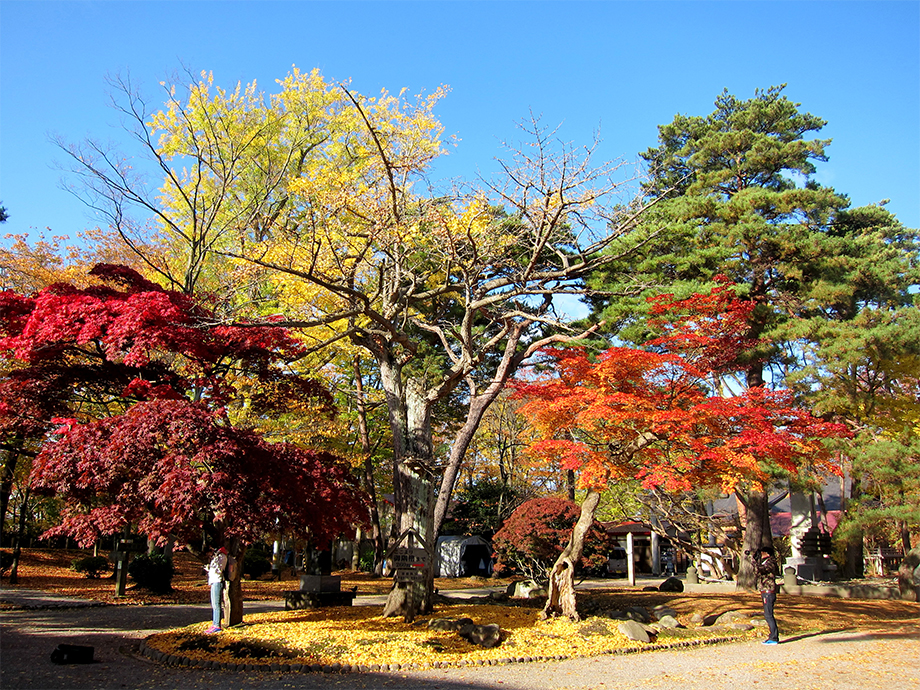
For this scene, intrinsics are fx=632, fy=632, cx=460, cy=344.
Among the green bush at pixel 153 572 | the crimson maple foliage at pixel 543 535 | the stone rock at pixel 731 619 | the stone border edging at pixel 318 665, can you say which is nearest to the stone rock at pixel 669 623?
the stone rock at pixel 731 619

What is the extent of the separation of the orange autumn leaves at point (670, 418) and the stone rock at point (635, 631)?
201cm

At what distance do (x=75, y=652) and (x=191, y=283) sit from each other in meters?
8.76

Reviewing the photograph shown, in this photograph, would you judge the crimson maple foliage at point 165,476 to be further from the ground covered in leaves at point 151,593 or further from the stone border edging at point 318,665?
the ground covered in leaves at point 151,593

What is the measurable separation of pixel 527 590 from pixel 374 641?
25.7 feet

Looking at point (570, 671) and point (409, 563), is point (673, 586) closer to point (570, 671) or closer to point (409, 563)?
point (409, 563)

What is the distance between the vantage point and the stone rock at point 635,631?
29.6 ft

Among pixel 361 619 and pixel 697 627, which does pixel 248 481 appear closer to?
pixel 361 619

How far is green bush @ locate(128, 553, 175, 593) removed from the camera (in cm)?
1438

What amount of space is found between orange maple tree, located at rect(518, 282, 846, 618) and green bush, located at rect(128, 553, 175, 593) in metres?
9.17

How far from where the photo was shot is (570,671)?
7172mm

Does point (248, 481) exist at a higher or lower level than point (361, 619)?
higher

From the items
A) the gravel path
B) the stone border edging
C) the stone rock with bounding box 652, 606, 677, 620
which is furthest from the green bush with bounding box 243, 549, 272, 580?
the stone rock with bounding box 652, 606, 677, 620

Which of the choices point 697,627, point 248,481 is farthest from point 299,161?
point 697,627

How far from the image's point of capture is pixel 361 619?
10.1 meters
